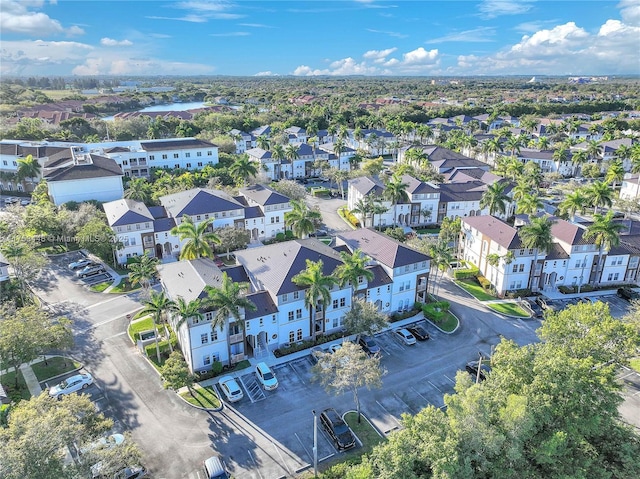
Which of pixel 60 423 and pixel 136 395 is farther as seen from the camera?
pixel 136 395

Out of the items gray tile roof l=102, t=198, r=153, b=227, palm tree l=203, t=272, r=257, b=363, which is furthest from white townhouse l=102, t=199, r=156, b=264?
palm tree l=203, t=272, r=257, b=363

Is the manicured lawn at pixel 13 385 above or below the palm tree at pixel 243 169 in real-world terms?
below

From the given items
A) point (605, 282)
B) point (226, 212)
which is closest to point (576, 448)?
point (605, 282)

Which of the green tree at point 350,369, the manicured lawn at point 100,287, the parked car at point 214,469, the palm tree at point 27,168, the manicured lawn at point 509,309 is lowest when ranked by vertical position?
the manicured lawn at point 509,309

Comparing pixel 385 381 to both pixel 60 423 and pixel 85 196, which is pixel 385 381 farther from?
pixel 85 196

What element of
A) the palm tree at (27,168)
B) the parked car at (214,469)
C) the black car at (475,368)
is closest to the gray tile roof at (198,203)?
the palm tree at (27,168)

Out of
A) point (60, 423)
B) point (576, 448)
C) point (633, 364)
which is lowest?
point (633, 364)

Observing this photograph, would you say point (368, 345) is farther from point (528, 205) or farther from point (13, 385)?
point (528, 205)

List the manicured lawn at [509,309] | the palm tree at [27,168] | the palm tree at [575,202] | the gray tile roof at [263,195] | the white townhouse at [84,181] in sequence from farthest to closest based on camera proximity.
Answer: the palm tree at [27,168], the white townhouse at [84,181], the gray tile roof at [263,195], the palm tree at [575,202], the manicured lawn at [509,309]

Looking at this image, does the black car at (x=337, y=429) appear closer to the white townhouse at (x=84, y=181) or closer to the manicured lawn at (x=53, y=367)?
the manicured lawn at (x=53, y=367)
